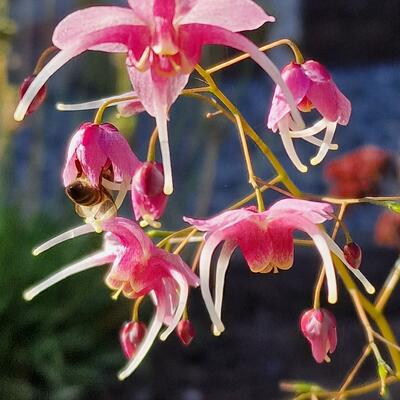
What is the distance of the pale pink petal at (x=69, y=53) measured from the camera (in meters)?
0.66

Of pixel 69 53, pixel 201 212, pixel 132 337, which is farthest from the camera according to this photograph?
pixel 201 212

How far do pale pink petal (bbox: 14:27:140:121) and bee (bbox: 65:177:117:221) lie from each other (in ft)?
0.26

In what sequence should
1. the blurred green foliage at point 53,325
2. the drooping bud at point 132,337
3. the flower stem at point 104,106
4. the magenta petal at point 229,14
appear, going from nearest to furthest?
the magenta petal at point 229,14 < the flower stem at point 104,106 < the drooping bud at point 132,337 < the blurred green foliage at point 53,325

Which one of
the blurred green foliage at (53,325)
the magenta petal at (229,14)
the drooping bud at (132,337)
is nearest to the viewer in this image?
the magenta petal at (229,14)

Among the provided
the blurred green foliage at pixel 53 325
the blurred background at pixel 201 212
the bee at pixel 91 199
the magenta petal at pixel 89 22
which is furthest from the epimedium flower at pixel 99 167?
the blurred green foliage at pixel 53 325

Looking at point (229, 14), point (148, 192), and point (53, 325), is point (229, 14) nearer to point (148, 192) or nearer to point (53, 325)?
point (148, 192)

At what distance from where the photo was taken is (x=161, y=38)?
26.6 inches

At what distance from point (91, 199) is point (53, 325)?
1993mm

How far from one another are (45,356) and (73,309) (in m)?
0.18

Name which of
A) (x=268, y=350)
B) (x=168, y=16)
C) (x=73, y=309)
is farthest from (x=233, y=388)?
(x=168, y=16)

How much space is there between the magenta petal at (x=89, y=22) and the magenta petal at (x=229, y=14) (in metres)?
0.05

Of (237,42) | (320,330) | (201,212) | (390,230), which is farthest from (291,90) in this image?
(201,212)

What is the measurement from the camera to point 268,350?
10.8ft

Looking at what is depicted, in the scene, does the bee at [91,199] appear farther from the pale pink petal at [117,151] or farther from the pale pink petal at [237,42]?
the pale pink petal at [237,42]
